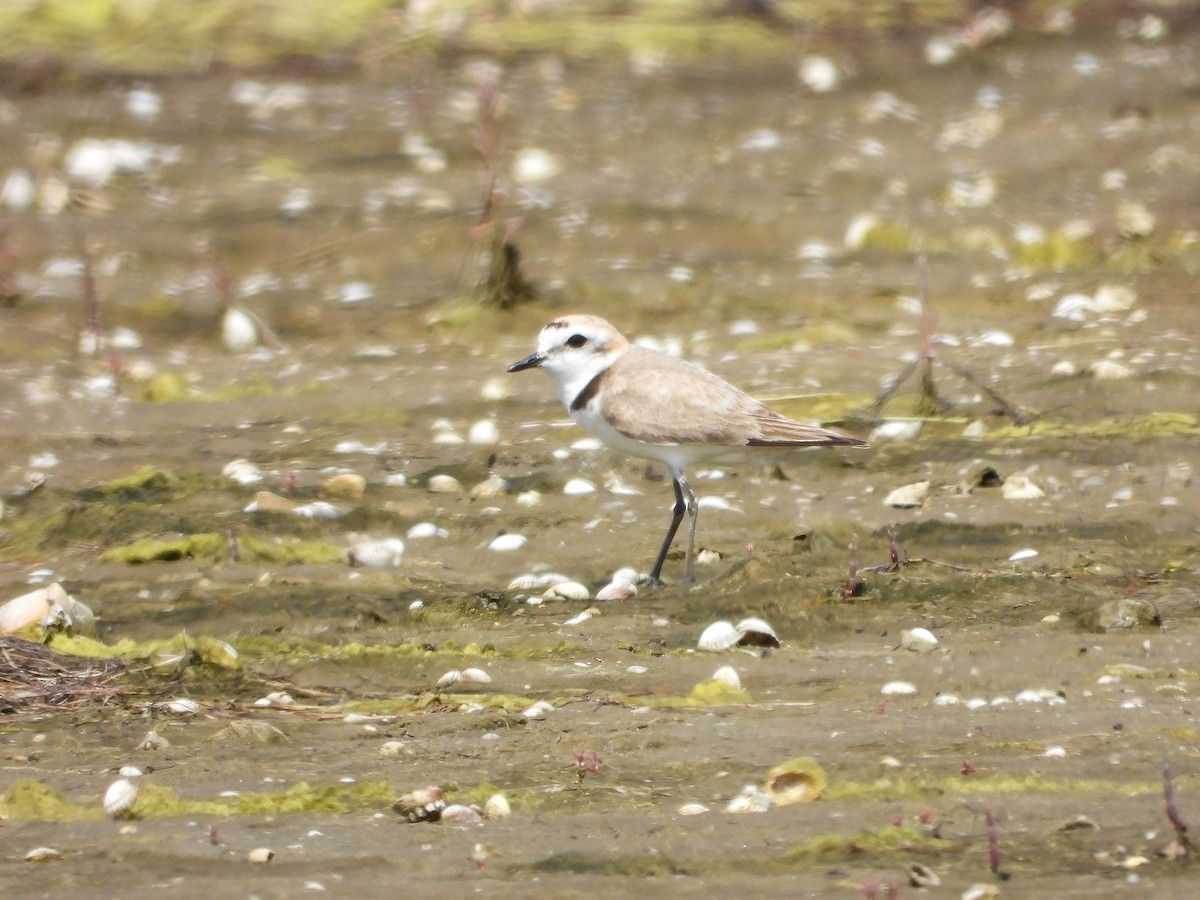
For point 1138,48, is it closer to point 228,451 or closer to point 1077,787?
point 228,451

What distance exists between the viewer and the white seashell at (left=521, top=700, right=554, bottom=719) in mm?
4234

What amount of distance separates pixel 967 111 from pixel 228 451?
17.4ft

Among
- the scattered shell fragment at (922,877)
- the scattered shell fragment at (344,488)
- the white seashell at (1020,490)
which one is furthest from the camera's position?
the scattered shell fragment at (344,488)

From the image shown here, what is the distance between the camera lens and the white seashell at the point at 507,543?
5.83m

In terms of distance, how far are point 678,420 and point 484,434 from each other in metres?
1.35

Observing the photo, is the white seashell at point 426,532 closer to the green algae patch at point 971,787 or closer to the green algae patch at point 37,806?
the green algae patch at point 37,806

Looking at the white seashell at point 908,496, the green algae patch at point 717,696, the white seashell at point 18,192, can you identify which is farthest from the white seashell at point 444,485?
the white seashell at point 18,192

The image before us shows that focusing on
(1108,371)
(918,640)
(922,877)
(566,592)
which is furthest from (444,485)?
(922,877)

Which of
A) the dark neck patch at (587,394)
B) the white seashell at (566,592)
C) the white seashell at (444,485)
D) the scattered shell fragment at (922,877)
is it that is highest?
the scattered shell fragment at (922,877)

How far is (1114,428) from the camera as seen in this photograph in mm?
6371

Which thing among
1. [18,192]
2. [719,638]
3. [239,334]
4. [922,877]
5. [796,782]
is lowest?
[239,334]

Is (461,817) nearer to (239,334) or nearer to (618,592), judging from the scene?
(618,592)

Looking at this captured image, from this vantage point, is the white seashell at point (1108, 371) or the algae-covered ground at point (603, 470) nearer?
the algae-covered ground at point (603, 470)

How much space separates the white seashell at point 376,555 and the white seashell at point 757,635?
1.43 m
